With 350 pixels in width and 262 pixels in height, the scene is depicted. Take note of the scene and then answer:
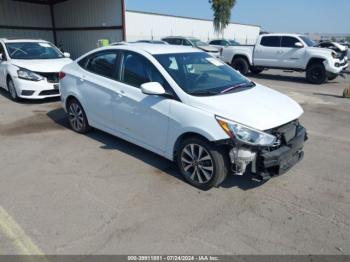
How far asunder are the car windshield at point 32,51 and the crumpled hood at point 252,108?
693 cm

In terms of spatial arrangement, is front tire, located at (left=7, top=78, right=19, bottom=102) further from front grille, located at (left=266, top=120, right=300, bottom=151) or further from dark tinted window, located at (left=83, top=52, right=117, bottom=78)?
front grille, located at (left=266, top=120, right=300, bottom=151)

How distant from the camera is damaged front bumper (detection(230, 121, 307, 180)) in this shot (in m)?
3.43

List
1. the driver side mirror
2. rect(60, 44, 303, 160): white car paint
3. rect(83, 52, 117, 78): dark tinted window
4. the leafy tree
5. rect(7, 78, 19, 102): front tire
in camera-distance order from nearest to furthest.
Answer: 1. rect(60, 44, 303, 160): white car paint
2. the driver side mirror
3. rect(83, 52, 117, 78): dark tinted window
4. rect(7, 78, 19, 102): front tire
5. the leafy tree

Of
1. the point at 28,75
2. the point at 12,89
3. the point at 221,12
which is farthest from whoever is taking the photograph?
the point at 221,12

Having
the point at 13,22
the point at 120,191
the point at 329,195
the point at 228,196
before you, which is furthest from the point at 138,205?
the point at 13,22

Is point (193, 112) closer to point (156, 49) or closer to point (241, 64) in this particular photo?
point (156, 49)

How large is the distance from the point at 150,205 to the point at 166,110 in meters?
1.21

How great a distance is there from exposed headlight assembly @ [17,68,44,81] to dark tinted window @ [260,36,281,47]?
9983 mm

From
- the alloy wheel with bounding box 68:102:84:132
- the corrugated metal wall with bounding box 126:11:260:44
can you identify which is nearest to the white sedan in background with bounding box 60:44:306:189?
the alloy wheel with bounding box 68:102:84:132

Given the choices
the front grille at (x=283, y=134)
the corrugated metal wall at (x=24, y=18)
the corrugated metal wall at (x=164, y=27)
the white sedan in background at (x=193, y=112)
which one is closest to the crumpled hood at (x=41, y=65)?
the white sedan in background at (x=193, y=112)

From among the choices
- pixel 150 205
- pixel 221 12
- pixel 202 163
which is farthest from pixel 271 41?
pixel 221 12

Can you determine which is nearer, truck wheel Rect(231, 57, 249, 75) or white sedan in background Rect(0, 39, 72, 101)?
white sedan in background Rect(0, 39, 72, 101)

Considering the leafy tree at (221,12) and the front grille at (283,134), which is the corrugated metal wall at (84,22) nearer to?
the front grille at (283,134)

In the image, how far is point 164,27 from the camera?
3070 centimetres
